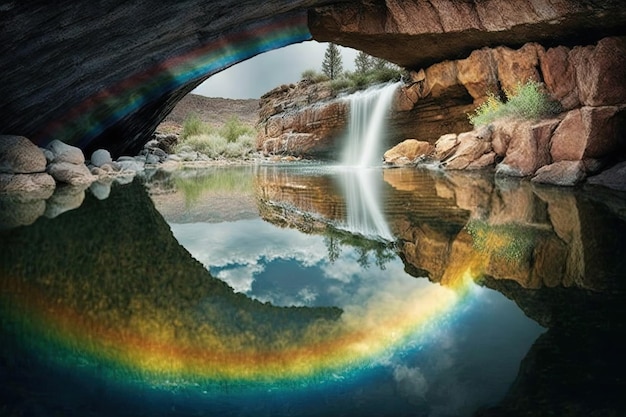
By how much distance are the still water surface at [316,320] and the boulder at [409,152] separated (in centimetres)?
1094

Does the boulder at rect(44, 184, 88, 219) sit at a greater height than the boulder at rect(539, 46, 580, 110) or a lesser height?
lesser

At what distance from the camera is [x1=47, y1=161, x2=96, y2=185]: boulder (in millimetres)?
8024

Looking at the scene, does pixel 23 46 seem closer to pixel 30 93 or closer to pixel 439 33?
pixel 30 93

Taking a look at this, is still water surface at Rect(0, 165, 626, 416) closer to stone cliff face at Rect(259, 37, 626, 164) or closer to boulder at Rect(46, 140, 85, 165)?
stone cliff face at Rect(259, 37, 626, 164)

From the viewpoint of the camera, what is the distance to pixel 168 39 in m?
6.43

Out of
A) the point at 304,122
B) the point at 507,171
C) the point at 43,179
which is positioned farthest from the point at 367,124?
the point at 43,179

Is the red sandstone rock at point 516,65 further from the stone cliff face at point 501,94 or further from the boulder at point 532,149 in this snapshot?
the boulder at point 532,149

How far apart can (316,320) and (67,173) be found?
838cm

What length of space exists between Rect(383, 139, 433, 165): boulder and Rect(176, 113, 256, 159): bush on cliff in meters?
9.54

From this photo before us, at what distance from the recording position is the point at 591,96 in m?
8.24

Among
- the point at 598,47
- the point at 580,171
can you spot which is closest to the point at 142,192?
the point at 580,171

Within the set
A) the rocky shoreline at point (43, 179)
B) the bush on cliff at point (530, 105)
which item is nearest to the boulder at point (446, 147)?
the bush on cliff at point (530, 105)

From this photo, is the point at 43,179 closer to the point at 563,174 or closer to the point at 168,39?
the point at 168,39

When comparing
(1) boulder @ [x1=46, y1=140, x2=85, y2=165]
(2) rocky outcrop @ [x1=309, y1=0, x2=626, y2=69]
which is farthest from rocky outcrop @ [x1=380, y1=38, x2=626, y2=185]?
(1) boulder @ [x1=46, y1=140, x2=85, y2=165]
